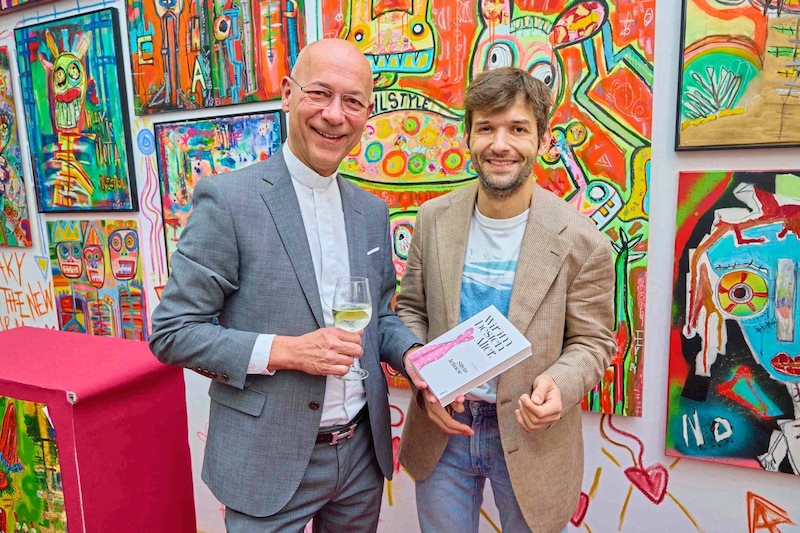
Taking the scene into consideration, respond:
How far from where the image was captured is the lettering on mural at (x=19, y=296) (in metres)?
3.04

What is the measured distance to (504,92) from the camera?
1307 mm

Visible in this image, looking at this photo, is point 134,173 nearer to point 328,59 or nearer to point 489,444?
point 328,59

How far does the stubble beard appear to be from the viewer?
1.32 metres

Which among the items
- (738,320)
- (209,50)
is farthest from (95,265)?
(738,320)

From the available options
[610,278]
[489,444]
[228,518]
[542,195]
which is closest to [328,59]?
[542,195]

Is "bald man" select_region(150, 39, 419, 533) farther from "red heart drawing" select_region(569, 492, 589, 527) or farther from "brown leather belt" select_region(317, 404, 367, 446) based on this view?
"red heart drawing" select_region(569, 492, 589, 527)

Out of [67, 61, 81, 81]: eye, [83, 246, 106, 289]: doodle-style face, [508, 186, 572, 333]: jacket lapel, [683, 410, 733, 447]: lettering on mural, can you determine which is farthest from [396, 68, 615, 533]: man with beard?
[67, 61, 81, 81]: eye

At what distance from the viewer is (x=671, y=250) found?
1706 millimetres

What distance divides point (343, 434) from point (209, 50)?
5.94ft

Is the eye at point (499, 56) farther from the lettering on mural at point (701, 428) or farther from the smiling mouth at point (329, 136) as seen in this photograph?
the lettering on mural at point (701, 428)

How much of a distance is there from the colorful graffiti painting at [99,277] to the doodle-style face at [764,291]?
2.56 metres

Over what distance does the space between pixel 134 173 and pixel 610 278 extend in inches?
90.5

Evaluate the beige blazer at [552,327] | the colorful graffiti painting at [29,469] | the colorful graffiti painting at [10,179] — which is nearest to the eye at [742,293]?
the beige blazer at [552,327]

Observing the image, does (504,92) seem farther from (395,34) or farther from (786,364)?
(786,364)
